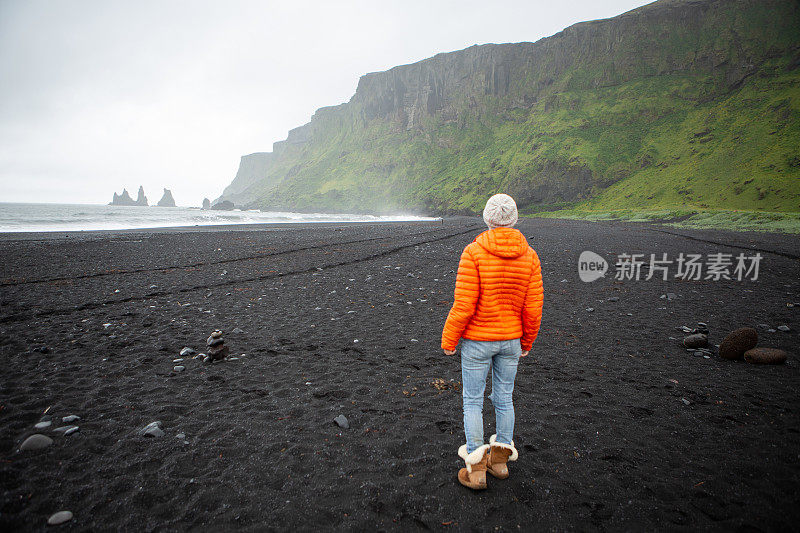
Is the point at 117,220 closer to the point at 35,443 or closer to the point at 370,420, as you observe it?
the point at 35,443

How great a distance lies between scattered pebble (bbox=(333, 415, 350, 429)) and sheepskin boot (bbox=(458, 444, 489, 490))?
1.65 metres

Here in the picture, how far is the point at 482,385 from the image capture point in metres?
3.50

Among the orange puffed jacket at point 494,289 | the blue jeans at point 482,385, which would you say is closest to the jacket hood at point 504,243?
the orange puffed jacket at point 494,289

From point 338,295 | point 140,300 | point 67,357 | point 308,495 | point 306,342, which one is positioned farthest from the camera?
point 338,295

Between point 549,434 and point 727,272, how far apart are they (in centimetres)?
1531

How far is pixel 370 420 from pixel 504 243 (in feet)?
10.2

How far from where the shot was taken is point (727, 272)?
14.0 meters

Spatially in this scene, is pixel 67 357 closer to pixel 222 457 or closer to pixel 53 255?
pixel 222 457

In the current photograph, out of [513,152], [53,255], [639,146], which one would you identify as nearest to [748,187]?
[639,146]

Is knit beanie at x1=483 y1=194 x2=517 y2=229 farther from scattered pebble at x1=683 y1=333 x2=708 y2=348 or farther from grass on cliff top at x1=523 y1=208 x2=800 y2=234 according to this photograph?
grass on cliff top at x1=523 y1=208 x2=800 y2=234

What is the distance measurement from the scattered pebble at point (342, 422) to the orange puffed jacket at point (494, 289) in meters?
2.09

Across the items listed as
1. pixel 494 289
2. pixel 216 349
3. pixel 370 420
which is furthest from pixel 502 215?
pixel 216 349

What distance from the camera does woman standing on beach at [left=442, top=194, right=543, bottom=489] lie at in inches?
130

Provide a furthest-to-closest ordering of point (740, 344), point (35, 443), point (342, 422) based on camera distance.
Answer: point (740, 344), point (342, 422), point (35, 443)
